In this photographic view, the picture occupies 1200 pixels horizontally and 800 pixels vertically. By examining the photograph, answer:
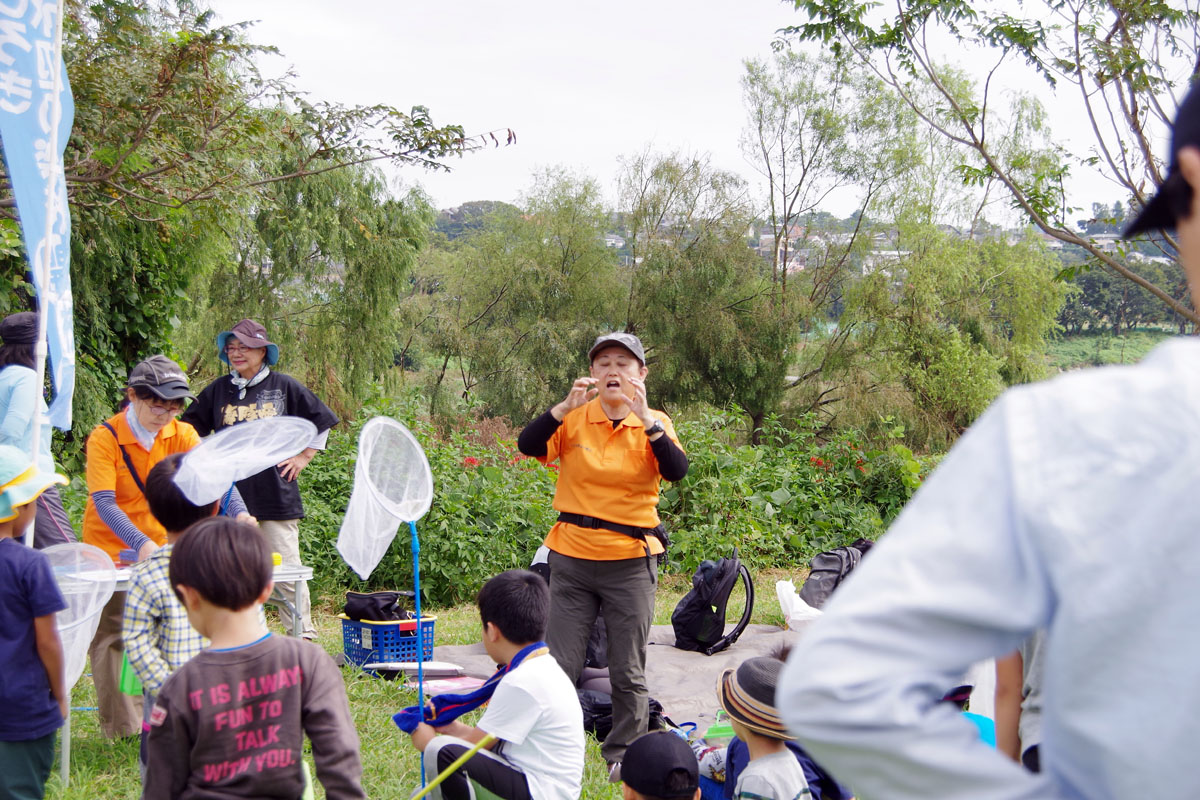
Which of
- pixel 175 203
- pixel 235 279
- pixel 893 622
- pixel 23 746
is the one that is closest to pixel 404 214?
pixel 235 279

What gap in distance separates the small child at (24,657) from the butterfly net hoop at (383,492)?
0.97 meters

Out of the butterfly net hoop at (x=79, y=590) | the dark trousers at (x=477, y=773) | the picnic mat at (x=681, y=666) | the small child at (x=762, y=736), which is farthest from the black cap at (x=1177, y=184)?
the picnic mat at (x=681, y=666)

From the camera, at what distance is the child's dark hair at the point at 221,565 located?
2121 mm

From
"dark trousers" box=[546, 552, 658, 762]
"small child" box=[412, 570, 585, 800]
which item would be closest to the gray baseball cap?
"dark trousers" box=[546, 552, 658, 762]

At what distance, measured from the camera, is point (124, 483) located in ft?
12.9

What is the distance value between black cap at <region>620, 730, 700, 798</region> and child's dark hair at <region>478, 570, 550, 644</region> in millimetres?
471

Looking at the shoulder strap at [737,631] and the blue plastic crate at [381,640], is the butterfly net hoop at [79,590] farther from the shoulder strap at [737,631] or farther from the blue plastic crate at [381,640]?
the shoulder strap at [737,631]

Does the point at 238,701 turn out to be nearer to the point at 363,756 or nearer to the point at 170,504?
the point at 170,504

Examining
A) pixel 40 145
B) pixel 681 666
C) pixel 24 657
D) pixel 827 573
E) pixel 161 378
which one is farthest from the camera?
pixel 827 573

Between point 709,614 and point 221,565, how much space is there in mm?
4296

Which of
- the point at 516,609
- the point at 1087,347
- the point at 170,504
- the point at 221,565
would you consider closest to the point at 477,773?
the point at 516,609

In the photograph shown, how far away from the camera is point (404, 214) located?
15.9 metres

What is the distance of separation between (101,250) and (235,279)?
642 centimetres

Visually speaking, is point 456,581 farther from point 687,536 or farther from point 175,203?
point 175,203
